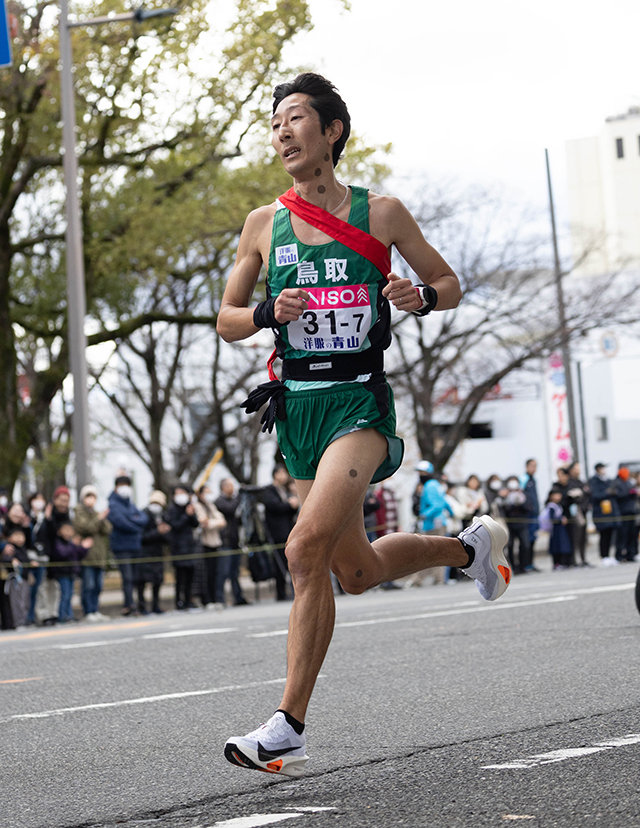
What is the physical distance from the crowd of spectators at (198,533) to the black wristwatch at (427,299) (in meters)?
12.6

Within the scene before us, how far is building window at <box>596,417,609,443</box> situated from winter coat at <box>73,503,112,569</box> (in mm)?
50331

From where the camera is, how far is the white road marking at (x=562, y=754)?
459 cm

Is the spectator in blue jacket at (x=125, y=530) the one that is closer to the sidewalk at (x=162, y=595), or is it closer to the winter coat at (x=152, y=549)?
the winter coat at (x=152, y=549)

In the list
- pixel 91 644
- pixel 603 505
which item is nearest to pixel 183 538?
pixel 91 644

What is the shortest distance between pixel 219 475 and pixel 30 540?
137 ft

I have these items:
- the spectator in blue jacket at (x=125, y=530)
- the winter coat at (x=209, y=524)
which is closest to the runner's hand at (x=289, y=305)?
the spectator in blue jacket at (x=125, y=530)

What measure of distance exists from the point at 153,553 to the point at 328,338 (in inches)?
568

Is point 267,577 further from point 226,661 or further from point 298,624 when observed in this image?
point 298,624

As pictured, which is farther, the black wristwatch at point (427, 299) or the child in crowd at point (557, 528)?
the child in crowd at point (557, 528)

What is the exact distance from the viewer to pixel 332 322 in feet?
15.5

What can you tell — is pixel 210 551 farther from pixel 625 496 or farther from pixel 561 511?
pixel 625 496

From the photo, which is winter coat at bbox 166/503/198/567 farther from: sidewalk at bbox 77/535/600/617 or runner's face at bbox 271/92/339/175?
runner's face at bbox 271/92/339/175

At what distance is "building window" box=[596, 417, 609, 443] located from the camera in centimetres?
6606

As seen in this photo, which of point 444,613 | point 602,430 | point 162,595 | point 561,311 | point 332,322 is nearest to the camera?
point 332,322
